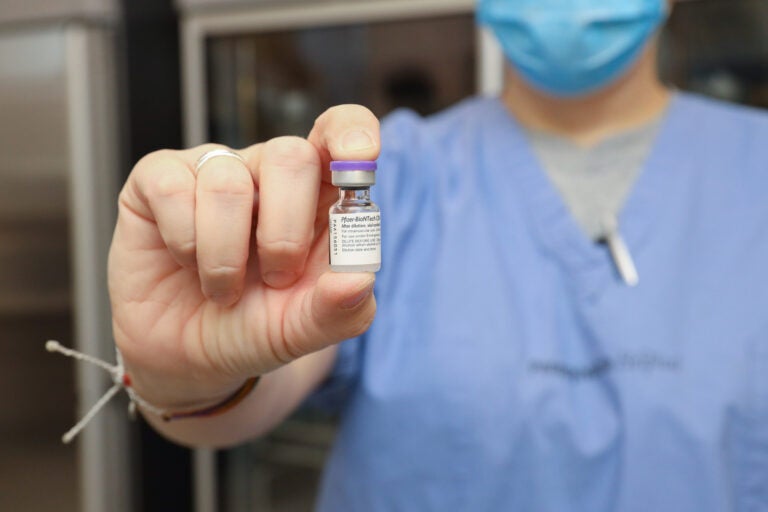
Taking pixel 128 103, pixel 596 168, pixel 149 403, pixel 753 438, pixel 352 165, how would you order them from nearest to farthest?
pixel 352 165 < pixel 149 403 < pixel 753 438 < pixel 596 168 < pixel 128 103

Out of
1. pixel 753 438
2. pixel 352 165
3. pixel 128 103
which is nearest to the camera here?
pixel 352 165

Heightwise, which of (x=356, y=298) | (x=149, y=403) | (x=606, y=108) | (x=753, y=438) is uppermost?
(x=606, y=108)

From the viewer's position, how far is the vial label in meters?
0.41

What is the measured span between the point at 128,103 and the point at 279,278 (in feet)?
3.35

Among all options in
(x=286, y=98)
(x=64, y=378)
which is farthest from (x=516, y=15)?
(x=64, y=378)

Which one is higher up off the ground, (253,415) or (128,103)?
(128,103)

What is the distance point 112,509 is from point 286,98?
849 millimetres

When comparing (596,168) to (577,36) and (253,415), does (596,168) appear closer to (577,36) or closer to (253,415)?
(577,36)

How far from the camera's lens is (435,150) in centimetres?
86

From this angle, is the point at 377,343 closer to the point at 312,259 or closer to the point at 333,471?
the point at 333,471

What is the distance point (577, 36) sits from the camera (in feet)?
2.57

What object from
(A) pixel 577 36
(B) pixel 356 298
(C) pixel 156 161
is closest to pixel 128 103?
(A) pixel 577 36

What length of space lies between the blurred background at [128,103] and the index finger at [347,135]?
84 cm

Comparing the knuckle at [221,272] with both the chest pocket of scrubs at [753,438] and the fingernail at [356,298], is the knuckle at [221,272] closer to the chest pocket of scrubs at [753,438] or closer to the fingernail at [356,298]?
the fingernail at [356,298]
